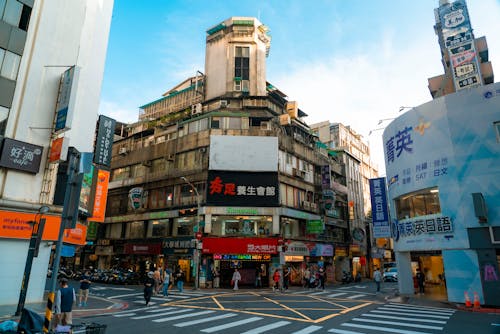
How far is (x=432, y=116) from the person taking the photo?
69.5 feet

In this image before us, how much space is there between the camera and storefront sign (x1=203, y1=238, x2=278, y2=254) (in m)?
30.8

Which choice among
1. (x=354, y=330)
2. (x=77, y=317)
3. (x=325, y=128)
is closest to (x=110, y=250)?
(x=77, y=317)

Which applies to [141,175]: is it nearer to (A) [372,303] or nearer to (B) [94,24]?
(B) [94,24]

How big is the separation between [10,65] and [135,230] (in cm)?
2529

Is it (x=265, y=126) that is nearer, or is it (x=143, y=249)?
(x=143, y=249)

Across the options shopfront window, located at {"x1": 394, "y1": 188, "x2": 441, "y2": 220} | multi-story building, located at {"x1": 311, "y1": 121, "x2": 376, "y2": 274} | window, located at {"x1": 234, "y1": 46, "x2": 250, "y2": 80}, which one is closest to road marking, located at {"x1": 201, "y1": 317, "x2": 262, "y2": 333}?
shopfront window, located at {"x1": 394, "y1": 188, "x2": 441, "y2": 220}

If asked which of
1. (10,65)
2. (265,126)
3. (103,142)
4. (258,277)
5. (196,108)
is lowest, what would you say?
(258,277)

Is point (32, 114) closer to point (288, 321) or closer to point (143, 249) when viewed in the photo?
point (288, 321)

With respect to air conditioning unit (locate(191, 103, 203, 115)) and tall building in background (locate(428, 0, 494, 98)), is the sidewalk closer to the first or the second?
tall building in background (locate(428, 0, 494, 98))

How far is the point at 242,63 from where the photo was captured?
41062mm

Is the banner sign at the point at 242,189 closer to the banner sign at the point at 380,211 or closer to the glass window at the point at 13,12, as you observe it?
the banner sign at the point at 380,211

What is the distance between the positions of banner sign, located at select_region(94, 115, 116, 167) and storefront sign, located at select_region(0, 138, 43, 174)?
6730 mm

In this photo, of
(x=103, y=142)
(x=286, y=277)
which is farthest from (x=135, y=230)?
(x=286, y=277)

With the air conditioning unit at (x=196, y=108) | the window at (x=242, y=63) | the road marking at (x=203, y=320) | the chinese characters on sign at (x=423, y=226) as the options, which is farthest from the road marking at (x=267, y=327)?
the window at (x=242, y=63)
